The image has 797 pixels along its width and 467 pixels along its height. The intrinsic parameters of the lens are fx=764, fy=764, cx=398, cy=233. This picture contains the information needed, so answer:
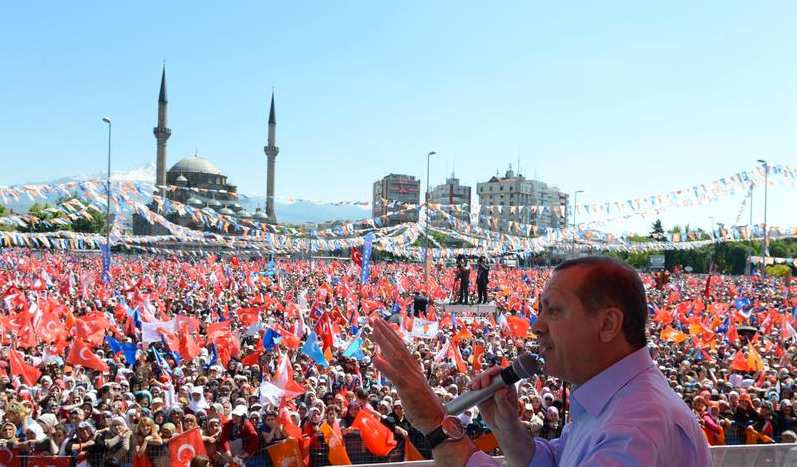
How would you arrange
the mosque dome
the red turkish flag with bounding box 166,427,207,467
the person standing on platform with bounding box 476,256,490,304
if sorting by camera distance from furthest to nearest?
1. the mosque dome
2. the person standing on platform with bounding box 476,256,490,304
3. the red turkish flag with bounding box 166,427,207,467

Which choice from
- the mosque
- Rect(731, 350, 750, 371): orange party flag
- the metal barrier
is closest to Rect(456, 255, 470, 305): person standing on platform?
Rect(731, 350, 750, 371): orange party flag

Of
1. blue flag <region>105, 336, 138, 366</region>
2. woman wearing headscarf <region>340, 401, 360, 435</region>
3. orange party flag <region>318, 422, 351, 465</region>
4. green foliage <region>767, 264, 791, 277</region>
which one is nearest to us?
orange party flag <region>318, 422, 351, 465</region>

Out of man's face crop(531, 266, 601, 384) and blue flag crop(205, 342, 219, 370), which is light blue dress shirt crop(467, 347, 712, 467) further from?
blue flag crop(205, 342, 219, 370)

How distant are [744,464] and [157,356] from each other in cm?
812

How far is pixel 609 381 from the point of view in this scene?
161 centimetres

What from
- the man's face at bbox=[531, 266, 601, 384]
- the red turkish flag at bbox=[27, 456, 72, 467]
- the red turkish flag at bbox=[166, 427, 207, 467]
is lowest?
the red turkish flag at bbox=[27, 456, 72, 467]

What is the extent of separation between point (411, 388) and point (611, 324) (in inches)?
18.7

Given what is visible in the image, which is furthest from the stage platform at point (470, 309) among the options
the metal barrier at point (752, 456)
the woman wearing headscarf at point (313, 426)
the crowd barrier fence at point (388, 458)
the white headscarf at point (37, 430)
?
the metal barrier at point (752, 456)

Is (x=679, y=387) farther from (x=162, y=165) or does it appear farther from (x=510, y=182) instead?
(x=510, y=182)

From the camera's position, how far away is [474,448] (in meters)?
1.70

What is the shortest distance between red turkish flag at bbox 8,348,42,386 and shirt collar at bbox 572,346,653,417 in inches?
396

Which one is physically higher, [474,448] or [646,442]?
[646,442]

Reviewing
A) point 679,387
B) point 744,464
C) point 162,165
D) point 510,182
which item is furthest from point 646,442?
point 510,182

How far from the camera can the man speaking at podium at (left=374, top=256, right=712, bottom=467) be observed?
57.2 inches
